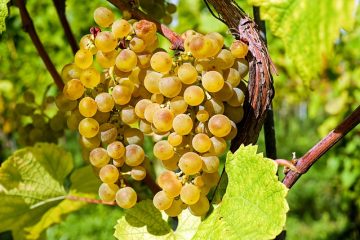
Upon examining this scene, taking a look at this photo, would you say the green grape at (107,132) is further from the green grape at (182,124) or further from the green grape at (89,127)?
the green grape at (182,124)

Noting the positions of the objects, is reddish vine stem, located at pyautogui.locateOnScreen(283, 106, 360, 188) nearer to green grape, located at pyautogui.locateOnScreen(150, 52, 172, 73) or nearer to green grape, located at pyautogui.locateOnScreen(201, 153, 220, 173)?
green grape, located at pyautogui.locateOnScreen(201, 153, 220, 173)

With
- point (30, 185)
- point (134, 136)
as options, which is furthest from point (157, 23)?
point (30, 185)

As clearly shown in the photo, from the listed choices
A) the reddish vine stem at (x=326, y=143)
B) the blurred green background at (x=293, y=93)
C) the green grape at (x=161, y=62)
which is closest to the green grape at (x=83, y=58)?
the green grape at (x=161, y=62)

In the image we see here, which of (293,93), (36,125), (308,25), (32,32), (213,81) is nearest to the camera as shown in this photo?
(308,25)

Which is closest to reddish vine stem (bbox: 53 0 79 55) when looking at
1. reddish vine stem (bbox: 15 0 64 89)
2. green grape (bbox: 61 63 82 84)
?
reddish vine stem (bbox: 15 0 64 89)

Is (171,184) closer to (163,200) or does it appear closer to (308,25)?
(163,200)

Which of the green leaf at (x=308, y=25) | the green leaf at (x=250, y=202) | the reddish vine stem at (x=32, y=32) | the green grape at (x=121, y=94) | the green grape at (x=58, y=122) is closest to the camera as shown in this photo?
the green leaf at (x=308, y=25)
